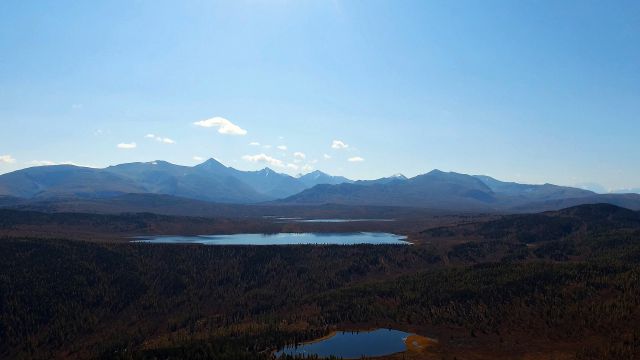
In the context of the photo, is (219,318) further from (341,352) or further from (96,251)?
(96,251)

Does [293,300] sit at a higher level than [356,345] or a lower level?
higher

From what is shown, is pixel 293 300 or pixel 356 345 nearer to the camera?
pixel 356 345

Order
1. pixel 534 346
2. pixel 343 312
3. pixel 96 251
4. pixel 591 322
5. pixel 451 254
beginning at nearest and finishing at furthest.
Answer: pixel 534 346 < pixel 591 322 < pixel 343 312 < pixel 96 251 < pixel 451 254

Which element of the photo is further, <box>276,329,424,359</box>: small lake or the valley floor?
the valley floor

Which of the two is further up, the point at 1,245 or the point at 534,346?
the point at 1,245

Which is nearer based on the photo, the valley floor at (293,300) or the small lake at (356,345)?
the small lake at (356,345)

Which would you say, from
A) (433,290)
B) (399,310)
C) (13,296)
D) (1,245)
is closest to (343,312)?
(399,310)

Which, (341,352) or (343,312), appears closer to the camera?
(341,352)

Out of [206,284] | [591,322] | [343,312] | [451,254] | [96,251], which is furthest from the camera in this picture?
[451,254]
